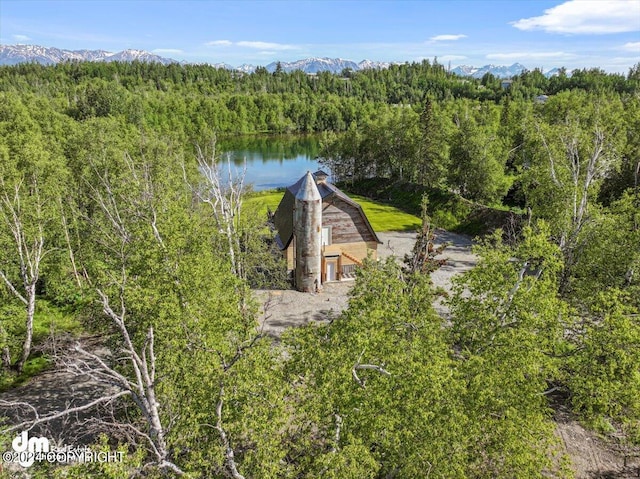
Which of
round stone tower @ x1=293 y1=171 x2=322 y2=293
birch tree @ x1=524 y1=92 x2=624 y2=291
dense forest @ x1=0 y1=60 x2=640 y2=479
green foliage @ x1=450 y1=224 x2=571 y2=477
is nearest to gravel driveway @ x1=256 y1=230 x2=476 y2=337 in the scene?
round stone tower @ x1=293 y1=171 x2=322 y2=293

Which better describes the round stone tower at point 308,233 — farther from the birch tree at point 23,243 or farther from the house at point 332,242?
the birch tree at point 23,243

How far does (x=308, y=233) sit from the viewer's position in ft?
106

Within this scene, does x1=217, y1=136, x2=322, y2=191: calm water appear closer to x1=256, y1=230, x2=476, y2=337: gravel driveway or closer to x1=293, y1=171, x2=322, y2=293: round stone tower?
x1=256, y1=230, x2=476, y2=337: gravel driveway

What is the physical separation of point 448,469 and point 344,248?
2679 cm

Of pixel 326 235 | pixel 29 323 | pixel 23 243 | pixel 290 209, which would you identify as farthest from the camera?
pixel 290 209

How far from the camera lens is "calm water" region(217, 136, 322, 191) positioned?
89788 mm

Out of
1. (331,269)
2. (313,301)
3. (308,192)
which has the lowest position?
(313,301)

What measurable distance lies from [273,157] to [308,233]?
86.1 m

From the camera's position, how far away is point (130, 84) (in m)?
168

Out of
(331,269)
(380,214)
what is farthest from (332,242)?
(380,214)

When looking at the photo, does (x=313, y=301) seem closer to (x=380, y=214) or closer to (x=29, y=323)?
(x=29, y=323)

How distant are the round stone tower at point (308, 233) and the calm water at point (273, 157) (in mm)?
41368

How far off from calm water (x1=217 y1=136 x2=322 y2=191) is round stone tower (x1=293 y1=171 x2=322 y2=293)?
41.4 metres

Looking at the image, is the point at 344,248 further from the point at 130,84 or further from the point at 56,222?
the point at 130,84
